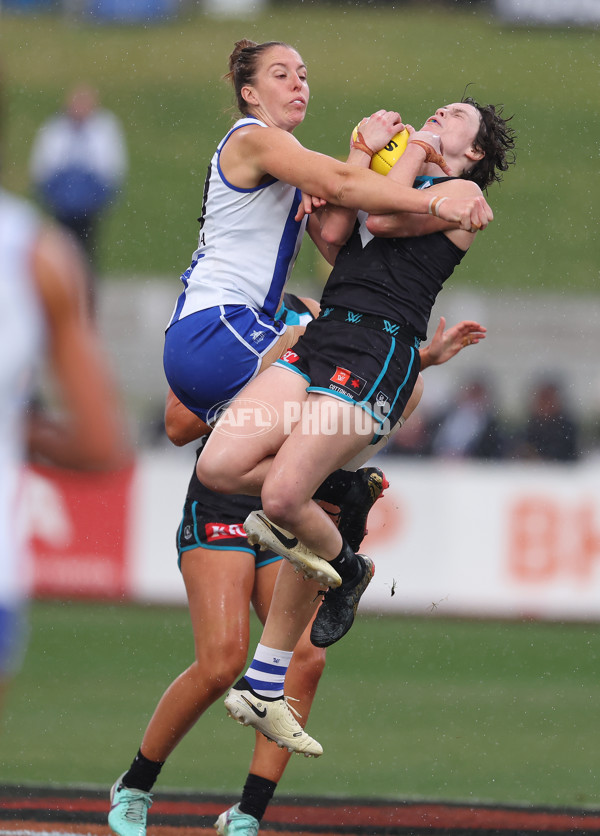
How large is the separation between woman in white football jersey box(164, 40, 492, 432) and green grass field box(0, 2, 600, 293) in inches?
558

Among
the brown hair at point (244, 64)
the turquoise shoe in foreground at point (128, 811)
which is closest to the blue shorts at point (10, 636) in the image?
the turquoise shoe in foreground at point (128, 811)

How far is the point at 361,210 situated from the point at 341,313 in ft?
1.36

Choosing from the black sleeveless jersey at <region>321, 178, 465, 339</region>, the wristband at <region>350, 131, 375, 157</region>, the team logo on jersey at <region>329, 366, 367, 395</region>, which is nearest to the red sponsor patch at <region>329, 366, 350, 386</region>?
the team logo on jersey at <region>329, 366, 367, 395</region>

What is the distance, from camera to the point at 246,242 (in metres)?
5.49

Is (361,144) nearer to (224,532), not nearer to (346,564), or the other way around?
(346,564)

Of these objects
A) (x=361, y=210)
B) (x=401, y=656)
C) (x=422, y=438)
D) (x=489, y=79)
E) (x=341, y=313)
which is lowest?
(x=401, y=656)

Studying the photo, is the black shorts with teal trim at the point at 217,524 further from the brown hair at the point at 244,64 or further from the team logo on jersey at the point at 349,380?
the brown hair at the point at 244,64

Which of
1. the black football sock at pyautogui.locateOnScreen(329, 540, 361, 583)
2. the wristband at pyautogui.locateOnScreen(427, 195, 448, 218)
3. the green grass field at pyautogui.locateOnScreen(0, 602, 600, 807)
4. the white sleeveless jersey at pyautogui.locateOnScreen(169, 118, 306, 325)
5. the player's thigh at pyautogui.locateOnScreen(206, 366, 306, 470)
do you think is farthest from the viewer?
the green grass field at pyautogui.locateOnScreen(0, 602, 600, 807)

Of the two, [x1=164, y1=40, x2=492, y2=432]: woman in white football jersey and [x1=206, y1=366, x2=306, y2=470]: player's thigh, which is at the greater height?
[x1=164, y1=40, x2=492, y2=432]: woman in white football jersey

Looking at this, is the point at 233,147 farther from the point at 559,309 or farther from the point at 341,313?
the point at 559,309

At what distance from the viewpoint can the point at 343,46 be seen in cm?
3344

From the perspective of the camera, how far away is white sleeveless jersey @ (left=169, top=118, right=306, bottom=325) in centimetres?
548

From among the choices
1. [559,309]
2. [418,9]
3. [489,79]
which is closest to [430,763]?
[559,309]

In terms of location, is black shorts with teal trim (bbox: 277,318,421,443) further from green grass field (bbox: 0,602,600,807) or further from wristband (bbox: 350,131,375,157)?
green grass field (bbox: 0,602,600,807)
